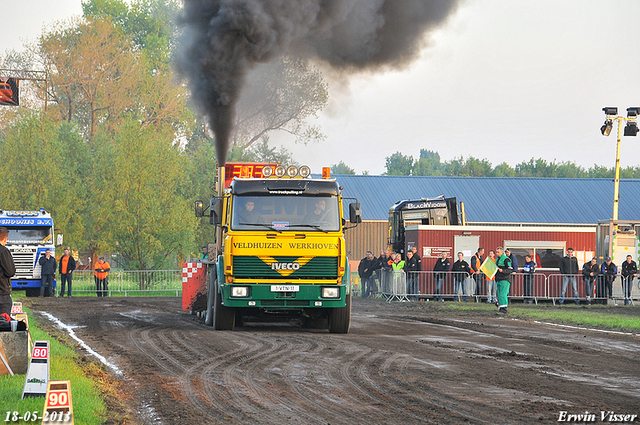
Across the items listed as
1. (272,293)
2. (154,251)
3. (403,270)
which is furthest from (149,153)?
(272,293)

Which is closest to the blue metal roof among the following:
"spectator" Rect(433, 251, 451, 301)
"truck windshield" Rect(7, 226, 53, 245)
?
"spectator" Rect(433, 251, 451, 301)

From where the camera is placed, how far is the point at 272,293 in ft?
50.9

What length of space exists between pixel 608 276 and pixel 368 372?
65.5ft

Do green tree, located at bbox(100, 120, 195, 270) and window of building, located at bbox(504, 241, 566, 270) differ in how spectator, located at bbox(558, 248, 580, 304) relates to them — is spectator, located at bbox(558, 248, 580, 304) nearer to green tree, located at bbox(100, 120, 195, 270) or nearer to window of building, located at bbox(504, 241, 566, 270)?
window of building, located at bbox(504, 241, 566, 270)

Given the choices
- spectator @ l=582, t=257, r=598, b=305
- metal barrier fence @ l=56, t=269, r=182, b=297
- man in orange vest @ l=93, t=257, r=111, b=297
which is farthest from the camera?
metal barrier fence @ l=56, t=269, r=182, b=297

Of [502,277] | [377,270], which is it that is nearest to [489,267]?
[502,277]

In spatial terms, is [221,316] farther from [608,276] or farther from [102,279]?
[102,279]

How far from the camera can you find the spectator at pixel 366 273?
32.1 metres

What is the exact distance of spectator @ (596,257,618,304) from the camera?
28.5m

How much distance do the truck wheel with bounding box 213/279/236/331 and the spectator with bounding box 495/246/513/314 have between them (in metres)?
9.49

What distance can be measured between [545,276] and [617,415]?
70.8 feet

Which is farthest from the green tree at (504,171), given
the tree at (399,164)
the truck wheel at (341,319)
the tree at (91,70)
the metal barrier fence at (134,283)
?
the truck wheel at (341,319)

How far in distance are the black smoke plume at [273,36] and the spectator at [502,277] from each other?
6641 millimetres

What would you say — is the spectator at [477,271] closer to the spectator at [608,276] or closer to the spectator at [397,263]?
the spectator at [397,263]
